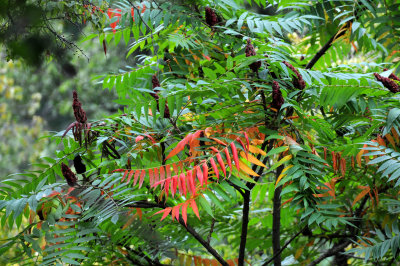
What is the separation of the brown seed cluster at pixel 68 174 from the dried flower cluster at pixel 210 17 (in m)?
0.85

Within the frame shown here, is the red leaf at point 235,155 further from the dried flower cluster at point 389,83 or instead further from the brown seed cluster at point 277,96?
the dried flower cluster at point 389,83

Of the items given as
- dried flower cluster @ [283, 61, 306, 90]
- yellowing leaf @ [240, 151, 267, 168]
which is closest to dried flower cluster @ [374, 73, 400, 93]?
dried flower cluster @ [283, 61, 306, 90]

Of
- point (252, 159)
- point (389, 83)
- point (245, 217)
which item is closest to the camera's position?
point (252, 159)

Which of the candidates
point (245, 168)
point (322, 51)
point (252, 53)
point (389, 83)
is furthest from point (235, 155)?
point (322, 51)

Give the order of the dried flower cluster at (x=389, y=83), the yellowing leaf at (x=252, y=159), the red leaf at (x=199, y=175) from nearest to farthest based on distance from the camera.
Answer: the red leaf at (x=199, y=175)
the yellowing leaf at (x=252, y=159)
the dried flower cluster at (x=389, y=83)

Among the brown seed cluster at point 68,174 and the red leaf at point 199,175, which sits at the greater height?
the brown seed cluster at point 68,174

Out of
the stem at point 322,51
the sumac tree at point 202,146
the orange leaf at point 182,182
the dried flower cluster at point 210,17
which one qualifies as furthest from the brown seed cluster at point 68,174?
the stem at point 322,51

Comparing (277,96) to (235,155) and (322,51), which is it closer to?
(235,155)

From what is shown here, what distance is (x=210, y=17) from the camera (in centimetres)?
196

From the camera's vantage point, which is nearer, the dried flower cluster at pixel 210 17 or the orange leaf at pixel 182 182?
the orange leaf at pixel 182 182

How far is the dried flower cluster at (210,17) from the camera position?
1.95m

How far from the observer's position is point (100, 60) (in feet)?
16.0

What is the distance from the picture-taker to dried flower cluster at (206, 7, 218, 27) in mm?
1954

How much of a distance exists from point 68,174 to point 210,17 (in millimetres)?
883
